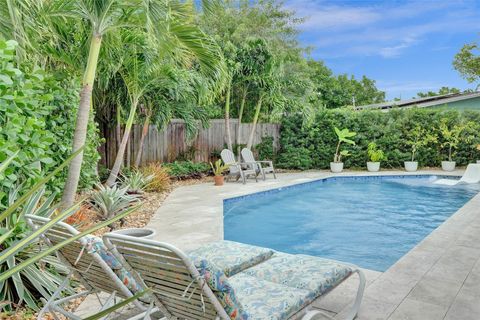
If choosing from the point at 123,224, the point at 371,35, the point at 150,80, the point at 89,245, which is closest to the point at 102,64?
the point at 150,80

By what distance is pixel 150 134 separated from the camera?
12.6 m

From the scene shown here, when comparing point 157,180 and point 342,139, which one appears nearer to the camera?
point 157,180

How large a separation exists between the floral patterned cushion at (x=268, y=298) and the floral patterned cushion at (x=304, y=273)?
96mm

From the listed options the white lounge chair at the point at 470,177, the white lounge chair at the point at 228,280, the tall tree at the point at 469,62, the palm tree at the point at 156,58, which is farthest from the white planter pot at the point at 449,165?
the tall tree at the point at 469,62

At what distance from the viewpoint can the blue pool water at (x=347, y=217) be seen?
20.9 feet

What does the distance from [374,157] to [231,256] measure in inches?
498

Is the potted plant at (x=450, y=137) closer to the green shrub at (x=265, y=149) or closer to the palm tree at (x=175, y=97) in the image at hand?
the green shrub at (x=265, y=149)

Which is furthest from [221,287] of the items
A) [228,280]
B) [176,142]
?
[176,142]

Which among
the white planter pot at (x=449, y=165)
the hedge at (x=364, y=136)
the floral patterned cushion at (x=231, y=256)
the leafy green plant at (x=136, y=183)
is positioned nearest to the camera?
the floral patterned cushion at (x=231, y=256)

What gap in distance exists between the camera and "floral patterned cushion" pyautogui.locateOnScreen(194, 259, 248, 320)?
6.64ft

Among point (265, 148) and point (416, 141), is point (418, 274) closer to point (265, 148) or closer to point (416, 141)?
point (265, 148)

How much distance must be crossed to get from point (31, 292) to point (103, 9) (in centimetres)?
356

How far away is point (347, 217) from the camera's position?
8500mm

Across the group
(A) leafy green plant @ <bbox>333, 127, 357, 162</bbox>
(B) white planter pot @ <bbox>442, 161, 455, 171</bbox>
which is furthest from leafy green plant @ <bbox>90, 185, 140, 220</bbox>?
(B) white planter pot @ <bbox>442, 161, 455, 171</bbox>
